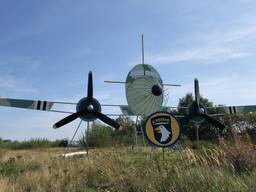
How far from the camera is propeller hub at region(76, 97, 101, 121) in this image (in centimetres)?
1661

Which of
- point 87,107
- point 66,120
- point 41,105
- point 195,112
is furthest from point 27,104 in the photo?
point 195,112

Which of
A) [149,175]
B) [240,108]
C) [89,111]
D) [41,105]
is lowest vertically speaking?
[149,175]

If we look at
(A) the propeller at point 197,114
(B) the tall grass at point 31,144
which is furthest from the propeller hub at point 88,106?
(B) the tall grass at point 31,144

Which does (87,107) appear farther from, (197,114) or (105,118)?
(197,114)

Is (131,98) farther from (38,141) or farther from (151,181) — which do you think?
(38,141)

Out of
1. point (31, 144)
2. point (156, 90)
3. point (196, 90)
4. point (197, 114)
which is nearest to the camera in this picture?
point (156, 90)

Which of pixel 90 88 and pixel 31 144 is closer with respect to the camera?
pixel 90 88

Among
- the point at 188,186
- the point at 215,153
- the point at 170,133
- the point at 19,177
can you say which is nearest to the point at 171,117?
the point at 170,133

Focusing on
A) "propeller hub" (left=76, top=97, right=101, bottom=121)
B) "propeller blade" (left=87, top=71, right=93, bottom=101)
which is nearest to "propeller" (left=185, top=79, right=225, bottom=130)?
"propeller hub" (left=76, top=97, right=101, bottom=121)

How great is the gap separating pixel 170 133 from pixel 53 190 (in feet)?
11.4

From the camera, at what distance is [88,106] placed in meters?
16.6

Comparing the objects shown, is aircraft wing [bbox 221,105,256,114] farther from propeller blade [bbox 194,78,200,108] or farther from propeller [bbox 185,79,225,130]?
propeller blade [bbox 194,78,200,108]

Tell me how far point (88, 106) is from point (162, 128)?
21.8 ft

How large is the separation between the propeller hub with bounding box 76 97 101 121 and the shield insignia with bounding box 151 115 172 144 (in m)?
6.53
